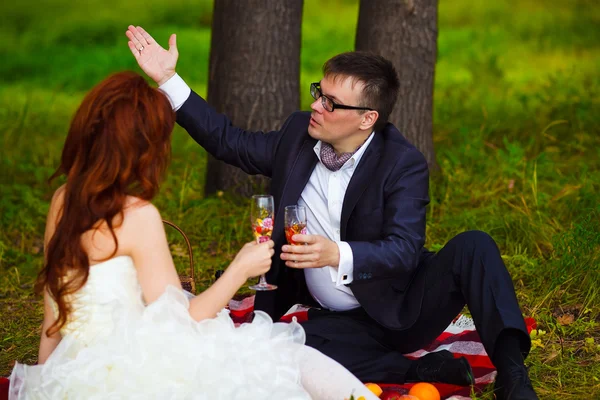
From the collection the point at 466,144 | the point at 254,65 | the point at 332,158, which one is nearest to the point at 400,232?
the point at 332,158

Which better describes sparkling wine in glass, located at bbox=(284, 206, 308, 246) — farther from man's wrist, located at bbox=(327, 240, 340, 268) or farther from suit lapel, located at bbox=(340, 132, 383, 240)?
suit lapel, located at bbox=(340, 132, 383, 240)

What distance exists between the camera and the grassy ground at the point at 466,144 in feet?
16.8

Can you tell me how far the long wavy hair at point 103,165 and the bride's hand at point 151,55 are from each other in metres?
0.92

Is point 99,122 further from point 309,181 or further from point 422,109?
point 422,109

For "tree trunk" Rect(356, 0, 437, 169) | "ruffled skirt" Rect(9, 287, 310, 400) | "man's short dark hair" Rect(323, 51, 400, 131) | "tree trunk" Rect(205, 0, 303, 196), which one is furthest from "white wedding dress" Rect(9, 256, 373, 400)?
"tree trunk" Rect(356, 0, 437, 169)

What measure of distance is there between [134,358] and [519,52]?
1081 centimetres

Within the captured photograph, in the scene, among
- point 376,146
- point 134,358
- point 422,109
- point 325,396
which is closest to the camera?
point 134,358

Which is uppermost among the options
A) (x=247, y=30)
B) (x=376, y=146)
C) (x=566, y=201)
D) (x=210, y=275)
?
(x=247, y=30)

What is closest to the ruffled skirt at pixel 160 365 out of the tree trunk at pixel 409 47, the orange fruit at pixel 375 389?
the orange fruit at pixel 375 389

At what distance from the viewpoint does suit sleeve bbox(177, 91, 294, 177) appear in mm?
4336

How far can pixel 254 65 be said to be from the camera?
6469 mm

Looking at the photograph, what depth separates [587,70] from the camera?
36.4 feet

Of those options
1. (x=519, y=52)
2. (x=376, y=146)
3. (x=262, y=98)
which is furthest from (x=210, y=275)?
(x=519, y=52)

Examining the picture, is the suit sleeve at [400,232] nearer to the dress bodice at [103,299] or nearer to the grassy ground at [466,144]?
the grassy ground at [466,144]
